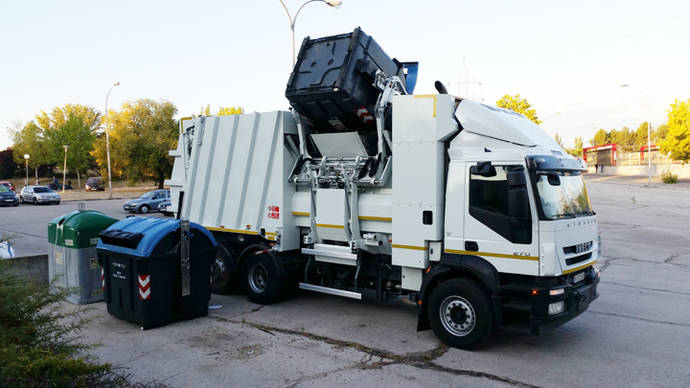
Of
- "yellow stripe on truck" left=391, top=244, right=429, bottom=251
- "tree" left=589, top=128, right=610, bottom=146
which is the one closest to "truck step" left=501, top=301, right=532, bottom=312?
"yellow stripe on truck" left=391, top=244, right=429, bottom=251

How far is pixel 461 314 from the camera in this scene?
5.75 m

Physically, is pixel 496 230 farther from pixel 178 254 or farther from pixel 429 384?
pixel 178 254

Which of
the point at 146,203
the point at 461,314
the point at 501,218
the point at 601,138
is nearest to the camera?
the point at 501,218

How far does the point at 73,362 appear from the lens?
11.7 ft

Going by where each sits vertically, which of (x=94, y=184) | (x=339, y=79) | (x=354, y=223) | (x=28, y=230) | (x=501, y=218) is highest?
(x=339, y=79)

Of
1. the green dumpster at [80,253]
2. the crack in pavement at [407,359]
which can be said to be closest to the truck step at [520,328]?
the crack in pavement at [407,359]

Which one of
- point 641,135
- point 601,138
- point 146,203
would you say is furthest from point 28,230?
point 601,138

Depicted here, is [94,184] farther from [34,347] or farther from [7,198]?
[34,347]

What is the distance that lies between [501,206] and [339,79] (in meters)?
2.79

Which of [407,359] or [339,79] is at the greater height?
[339,79]

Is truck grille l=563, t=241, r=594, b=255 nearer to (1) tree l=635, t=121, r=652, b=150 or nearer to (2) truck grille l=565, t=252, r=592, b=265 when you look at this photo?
(2) truck grille l=565, t=252, r=592, b=265

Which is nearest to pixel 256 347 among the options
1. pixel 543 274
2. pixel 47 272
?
pixel 543 274

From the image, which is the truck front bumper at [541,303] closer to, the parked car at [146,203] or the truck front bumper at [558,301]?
the truck front bumper at [558,301]

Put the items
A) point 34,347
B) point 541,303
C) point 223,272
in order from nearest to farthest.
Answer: point 34,347 < point 541,303 < point 223,272
